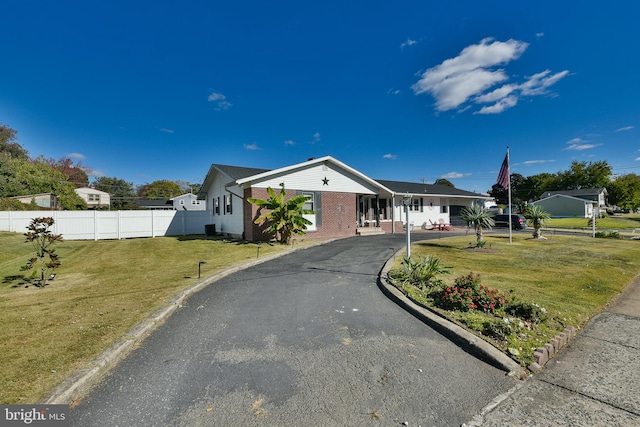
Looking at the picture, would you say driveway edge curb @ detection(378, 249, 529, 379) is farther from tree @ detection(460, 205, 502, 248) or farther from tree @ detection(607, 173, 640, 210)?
tree @ detection(607, 173, 640, 210)

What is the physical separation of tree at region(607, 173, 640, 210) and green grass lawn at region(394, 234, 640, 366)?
5829 centimetres

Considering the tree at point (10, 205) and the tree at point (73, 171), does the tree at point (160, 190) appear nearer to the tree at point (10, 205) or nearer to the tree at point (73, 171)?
the tree at point (73, 171)

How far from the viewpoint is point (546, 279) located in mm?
7766

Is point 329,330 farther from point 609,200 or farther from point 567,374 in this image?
point 609,200

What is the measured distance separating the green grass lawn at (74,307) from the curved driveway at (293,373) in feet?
1.93

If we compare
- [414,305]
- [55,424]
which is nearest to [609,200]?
[414,305]

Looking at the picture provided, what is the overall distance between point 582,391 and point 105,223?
24703mm

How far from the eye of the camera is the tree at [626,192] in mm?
53250

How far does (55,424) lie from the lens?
2625 mm

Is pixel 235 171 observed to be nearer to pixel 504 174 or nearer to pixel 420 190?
pixel 504 174

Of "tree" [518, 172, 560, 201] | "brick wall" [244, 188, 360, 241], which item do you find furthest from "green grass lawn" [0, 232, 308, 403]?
"tree" [518, 172, 560, 201]

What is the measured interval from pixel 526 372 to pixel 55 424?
491 centimetres

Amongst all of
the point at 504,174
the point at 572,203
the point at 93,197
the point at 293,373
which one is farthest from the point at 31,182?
the point at 572,203

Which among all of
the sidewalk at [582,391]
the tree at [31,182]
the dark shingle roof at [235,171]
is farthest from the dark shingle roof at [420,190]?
the tree at [31,182]
